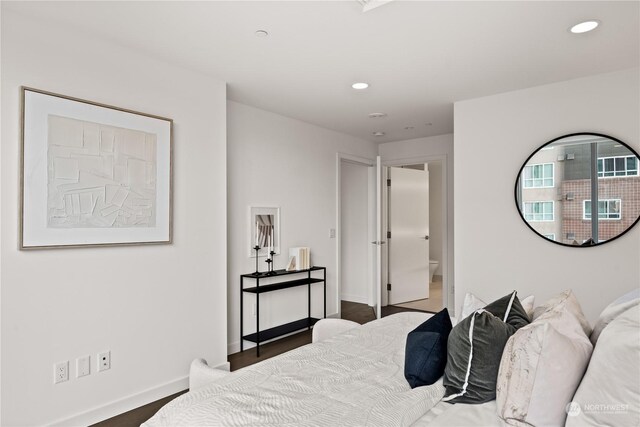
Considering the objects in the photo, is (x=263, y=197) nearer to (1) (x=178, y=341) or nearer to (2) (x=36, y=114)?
(1) (x=178, y=341)

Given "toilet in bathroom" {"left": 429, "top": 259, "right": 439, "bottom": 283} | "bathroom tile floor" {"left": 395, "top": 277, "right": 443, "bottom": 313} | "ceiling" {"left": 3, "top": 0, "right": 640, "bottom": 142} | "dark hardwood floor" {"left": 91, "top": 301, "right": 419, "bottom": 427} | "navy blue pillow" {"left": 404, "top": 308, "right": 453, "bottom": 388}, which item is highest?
"ceiling" {"left": 3, "top": 0, "right": 640, "bottom": 142}

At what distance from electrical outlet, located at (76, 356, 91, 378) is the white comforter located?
1288mm

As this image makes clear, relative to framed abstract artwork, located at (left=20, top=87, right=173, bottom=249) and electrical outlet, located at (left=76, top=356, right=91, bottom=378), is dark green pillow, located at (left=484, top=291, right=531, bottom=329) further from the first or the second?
electrical outlet, located at (left=76, top=356, right=91, bottom=378)

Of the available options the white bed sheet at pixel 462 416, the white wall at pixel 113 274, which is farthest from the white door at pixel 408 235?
the white bed sheet at pixel 462 416

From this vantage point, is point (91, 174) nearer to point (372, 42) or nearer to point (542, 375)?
point (372, 42)

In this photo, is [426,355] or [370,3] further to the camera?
[370,3]

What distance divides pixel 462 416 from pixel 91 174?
2.46 m

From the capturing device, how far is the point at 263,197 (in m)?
4.27

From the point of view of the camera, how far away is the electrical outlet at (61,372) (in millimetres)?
2334

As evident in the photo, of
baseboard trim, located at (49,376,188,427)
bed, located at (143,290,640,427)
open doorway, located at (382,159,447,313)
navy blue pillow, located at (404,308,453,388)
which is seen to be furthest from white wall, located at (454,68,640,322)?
baseboard trim, located at (49,376,188,427)

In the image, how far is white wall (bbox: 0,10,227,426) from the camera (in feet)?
7.20

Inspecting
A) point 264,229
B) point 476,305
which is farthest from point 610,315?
point 264,229

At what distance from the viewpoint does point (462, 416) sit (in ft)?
4.46

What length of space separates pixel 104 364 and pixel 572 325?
267 cm
